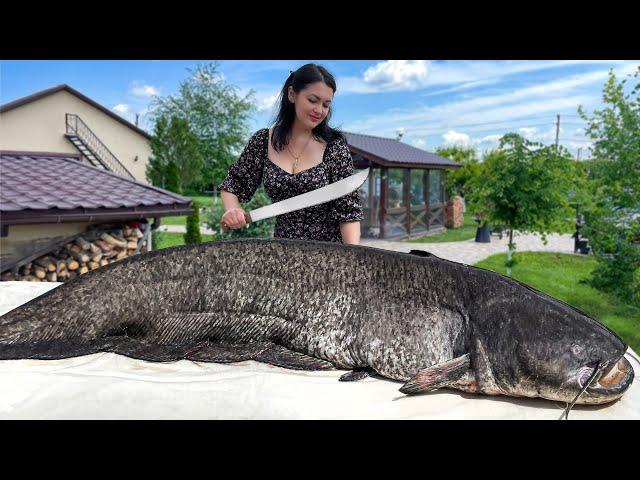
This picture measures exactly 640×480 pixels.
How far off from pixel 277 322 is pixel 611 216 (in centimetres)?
585

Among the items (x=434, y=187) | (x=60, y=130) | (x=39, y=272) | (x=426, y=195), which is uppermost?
(x=60, y=130)

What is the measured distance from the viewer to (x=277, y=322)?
2.23 m

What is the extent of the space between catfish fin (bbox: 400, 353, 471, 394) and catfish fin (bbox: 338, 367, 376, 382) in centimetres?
24

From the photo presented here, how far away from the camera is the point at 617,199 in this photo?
6.53m

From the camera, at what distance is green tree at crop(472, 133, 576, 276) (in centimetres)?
829

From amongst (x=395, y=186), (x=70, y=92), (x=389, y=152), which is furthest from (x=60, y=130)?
(x=395, y=186)

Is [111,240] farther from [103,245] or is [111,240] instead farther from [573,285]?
[573,285]

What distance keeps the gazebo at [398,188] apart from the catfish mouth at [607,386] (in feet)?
41.8

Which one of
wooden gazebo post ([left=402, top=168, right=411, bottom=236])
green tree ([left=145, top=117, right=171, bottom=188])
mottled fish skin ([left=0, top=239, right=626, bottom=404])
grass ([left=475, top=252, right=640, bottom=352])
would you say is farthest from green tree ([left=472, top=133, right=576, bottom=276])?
green tree ([left=145, top=117, right=171, bottom=188])

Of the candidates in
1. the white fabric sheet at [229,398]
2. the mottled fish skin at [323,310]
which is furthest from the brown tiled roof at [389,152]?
the white fabric sheet at [229,398]

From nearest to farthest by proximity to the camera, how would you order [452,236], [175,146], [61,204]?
[61,204] < [452,236] < [175,146]

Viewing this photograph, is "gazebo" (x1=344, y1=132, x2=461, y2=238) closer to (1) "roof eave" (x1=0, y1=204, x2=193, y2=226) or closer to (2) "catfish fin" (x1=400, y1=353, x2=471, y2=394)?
(1) "roof eave" (x1=0, y1=204, x2=193, y2=226)

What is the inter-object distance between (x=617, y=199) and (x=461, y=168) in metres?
17.6

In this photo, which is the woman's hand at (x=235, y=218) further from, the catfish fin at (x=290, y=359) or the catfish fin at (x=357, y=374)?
the catfish fin at (x=357, y=374)
